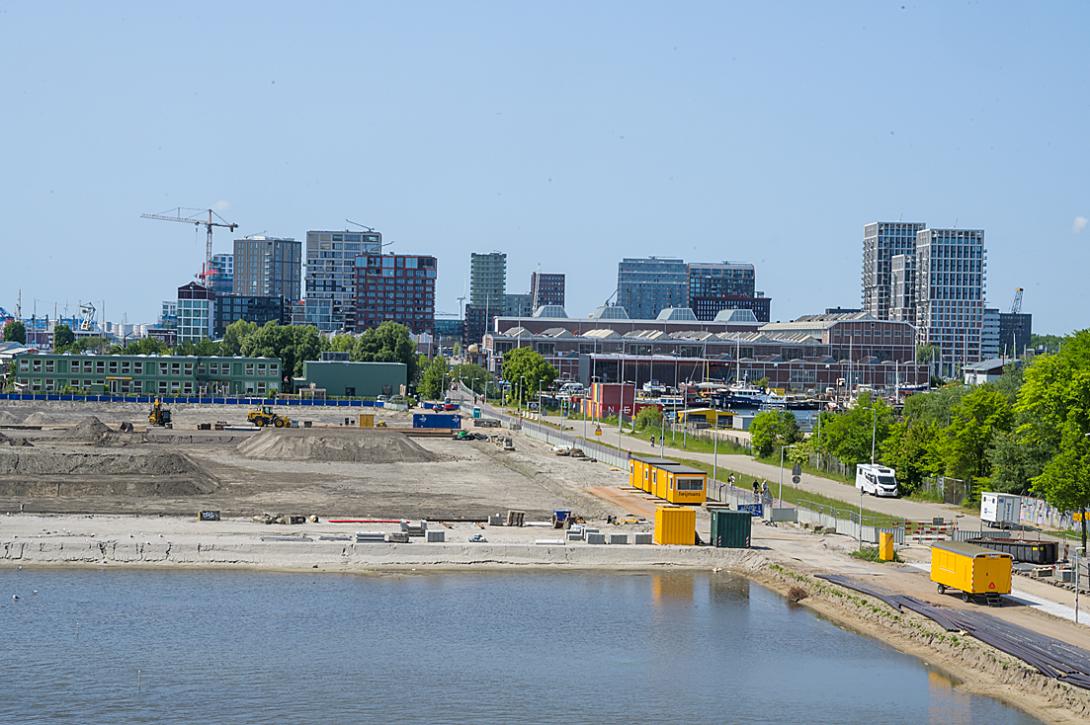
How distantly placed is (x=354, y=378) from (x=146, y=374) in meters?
24.4

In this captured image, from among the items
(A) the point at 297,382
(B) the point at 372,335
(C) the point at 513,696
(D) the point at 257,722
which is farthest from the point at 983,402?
(B) the point at 372,335

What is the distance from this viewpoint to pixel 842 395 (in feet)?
604

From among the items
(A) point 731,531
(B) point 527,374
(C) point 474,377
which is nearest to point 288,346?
(C) point 474,377

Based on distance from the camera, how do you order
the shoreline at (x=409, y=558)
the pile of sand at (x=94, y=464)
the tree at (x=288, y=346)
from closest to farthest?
the shoreline at (x=409, y=558)
the pile of sand at (x=94, y=464)
the tree at (x=288, y=346)

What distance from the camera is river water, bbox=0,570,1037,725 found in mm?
30484

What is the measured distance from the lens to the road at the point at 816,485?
6075 cm

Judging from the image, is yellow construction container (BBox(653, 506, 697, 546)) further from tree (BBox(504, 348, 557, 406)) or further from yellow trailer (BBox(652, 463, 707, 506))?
tree (BBox(504, 348, 557, 406))

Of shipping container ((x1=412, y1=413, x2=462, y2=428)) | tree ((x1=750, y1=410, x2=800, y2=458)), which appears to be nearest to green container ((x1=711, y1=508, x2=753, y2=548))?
tree ((x1=750, y1=410, x2=800, y2=458))

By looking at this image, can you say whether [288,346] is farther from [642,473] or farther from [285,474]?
[642,473]

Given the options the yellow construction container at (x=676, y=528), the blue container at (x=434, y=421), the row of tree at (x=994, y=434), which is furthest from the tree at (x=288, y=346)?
the yellow construction container at (x=676, y=528)

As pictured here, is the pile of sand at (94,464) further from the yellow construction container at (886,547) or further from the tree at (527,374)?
the tree at (527,374)

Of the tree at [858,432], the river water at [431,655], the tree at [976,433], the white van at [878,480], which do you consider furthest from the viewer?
the tree at [858,432]

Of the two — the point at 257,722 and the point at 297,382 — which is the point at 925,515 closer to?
the point at 257,722

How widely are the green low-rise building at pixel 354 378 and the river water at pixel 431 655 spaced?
119419 millimetres
